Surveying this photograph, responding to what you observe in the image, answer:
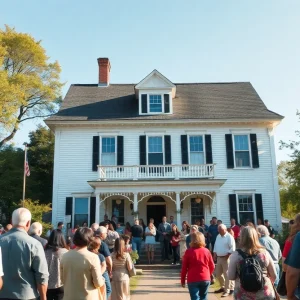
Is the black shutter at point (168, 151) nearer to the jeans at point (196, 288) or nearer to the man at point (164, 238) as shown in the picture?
the man at point (164, 238)

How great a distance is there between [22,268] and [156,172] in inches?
613

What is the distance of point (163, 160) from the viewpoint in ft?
67.4

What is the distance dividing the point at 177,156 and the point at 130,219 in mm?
4493

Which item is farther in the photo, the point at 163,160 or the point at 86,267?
the point at 163,160

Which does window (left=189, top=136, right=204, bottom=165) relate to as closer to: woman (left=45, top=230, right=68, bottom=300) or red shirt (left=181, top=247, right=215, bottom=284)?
red shirt (left=181, top=247, right=215, bottom=284)

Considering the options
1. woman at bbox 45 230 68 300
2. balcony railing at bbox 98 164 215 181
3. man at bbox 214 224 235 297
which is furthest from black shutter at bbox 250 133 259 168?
woman at bbox 45 230 68 300

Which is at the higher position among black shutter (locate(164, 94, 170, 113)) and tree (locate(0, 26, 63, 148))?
tree (locate(0, 26, 63, 148))

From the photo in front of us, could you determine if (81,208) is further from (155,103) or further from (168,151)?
(155,103)

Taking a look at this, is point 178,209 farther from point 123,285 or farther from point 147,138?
point 123,285

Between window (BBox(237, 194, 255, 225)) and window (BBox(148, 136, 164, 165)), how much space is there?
4953 mm

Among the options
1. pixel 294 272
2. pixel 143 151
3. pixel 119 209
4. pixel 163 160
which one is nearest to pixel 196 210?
pixel 163 160

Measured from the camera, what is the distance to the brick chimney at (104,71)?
24672 mm

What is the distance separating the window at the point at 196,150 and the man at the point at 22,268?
55.0 feet

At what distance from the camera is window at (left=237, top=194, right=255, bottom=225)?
1988 centimetres
